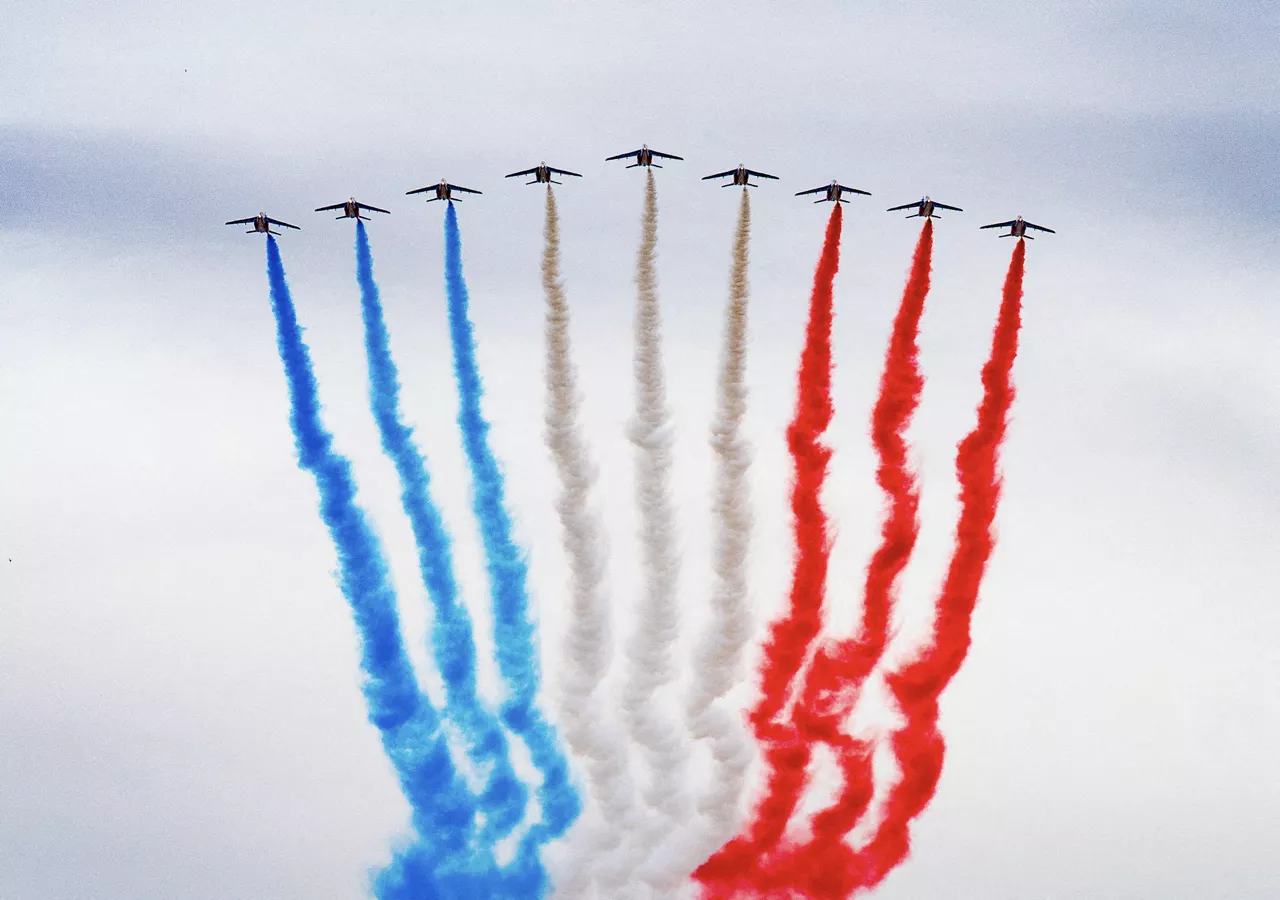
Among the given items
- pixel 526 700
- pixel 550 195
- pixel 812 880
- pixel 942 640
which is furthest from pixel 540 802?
pixel 550 195
